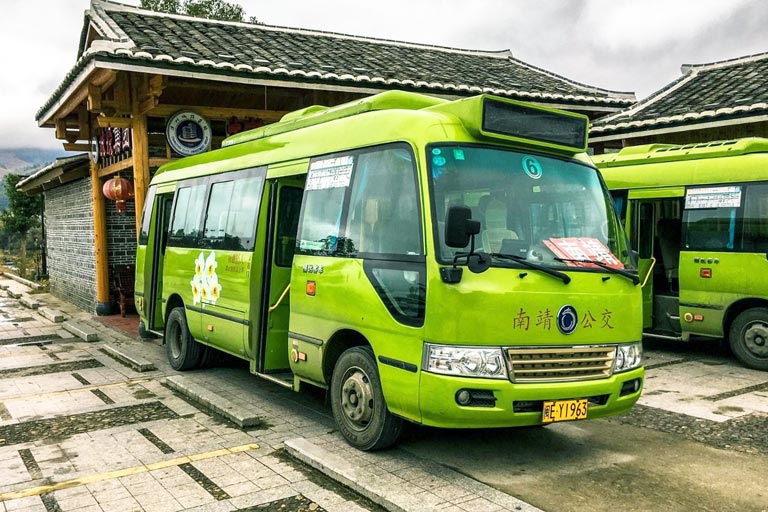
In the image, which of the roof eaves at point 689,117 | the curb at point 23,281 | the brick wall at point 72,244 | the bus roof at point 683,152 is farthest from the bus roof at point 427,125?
the curb at point 23,281

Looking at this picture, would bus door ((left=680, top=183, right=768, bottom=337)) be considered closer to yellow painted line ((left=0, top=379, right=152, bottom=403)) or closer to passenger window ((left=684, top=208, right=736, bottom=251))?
passenger window ((left=684, top=208, right=736, bottom=251))

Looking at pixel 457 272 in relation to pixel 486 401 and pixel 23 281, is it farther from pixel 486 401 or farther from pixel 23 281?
pixel 23 281

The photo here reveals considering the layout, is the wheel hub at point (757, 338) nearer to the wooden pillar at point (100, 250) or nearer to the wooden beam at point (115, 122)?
the wooden beam at point (115, 122)

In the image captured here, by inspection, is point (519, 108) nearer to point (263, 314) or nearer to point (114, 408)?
point (263, 314)

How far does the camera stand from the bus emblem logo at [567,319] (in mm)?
5008

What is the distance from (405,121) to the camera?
5.39 meters

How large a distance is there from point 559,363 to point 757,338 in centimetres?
534

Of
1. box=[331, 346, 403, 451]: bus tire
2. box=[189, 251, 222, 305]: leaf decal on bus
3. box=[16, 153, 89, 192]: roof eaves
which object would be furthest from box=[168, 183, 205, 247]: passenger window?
box=[16, 153, 89, 192]: roof eaves

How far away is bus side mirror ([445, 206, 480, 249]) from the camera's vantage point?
15.4 ft

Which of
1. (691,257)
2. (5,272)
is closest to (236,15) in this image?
(5,272)

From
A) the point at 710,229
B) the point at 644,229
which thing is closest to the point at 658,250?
the point at 644,229

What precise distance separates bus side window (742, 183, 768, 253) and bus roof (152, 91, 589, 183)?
14.3 feet

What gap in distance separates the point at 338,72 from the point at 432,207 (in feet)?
22.9

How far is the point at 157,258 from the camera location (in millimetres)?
10297
